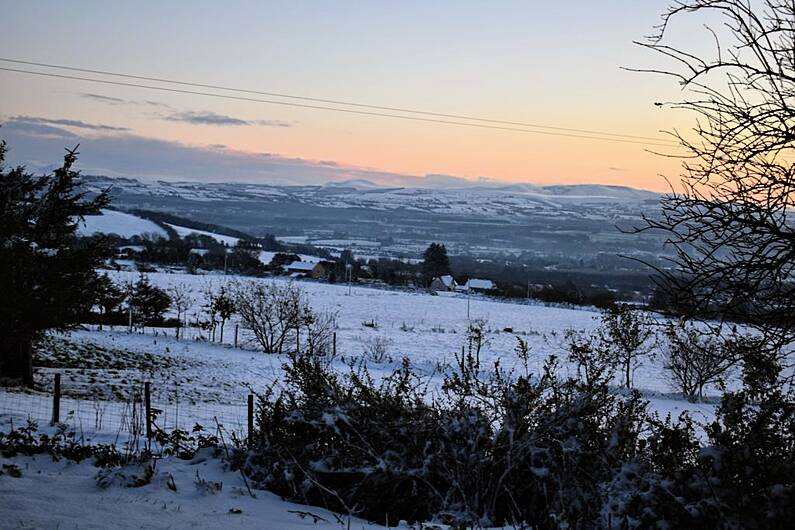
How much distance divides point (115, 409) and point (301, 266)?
85.8 meters

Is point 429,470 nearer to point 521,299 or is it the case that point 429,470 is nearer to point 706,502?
point 706,502

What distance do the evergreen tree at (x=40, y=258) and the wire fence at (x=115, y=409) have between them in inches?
50.8

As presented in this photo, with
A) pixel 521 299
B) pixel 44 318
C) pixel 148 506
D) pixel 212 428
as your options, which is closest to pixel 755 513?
pixel 148 506

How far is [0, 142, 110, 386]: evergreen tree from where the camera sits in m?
16.5


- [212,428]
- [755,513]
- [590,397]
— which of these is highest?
[590,397]

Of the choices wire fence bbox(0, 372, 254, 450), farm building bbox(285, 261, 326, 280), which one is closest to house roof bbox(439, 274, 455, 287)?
farm building bbox(285, 261, 326, 280)

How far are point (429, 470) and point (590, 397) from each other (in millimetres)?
1742

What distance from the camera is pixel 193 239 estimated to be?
419 ft

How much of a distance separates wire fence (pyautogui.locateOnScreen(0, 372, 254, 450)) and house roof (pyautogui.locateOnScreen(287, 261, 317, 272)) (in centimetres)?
7758

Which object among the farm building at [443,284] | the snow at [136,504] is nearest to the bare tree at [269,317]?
the snow at [136,504]

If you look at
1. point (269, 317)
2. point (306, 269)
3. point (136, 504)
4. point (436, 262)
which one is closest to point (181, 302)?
point (269, 317)

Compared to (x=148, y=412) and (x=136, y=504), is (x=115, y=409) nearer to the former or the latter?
(x=148, y=412)

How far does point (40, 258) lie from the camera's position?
57.7 feet

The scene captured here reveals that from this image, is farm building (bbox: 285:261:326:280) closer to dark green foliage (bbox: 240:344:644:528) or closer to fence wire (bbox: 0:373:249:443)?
fence wire (bbox: 0:373:249:443)
